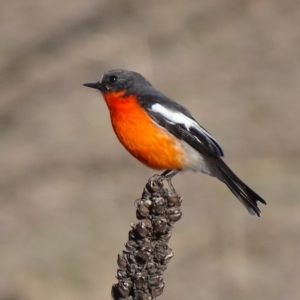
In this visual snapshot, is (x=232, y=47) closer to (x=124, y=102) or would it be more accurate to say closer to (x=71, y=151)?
(x=71, y=151)

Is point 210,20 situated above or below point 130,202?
above

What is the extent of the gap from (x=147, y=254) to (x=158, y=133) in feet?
6.27

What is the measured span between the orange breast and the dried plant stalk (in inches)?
56.1

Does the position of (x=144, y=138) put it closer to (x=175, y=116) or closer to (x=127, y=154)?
(x=175, y=116)

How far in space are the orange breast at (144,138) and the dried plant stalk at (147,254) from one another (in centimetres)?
142

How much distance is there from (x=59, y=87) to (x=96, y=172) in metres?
1.09

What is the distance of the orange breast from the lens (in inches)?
203

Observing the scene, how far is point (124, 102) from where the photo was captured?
5406 mm

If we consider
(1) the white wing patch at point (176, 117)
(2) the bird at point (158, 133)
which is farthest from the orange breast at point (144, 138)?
(1) the white wing patch at point (176, 117)

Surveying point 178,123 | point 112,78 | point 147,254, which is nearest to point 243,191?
point 178,123

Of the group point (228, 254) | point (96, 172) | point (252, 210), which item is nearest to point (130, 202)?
point (96, 172)

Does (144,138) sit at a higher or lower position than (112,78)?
lower

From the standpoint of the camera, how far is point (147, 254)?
136 inches

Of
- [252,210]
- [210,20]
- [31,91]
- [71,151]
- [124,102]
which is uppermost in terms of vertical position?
[210,20]
